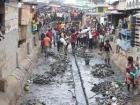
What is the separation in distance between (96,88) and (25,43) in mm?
7688

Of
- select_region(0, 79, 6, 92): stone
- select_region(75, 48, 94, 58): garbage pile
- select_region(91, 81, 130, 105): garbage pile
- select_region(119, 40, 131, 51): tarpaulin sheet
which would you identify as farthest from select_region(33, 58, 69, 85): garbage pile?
select_region(0, 79, 6, 92): stone

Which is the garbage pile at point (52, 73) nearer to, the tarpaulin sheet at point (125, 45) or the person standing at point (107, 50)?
the person standing at point (107, 50)

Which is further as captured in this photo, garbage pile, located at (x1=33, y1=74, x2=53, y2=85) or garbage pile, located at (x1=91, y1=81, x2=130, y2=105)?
garbage pile, located at (x1=33, y1=74, x2=53, y2=85)

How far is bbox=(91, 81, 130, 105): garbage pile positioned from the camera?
16098 mm

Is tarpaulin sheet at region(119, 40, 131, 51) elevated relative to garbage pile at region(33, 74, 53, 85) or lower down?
elevated

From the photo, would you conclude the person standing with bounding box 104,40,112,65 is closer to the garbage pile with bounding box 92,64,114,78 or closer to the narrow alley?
the narrow alley

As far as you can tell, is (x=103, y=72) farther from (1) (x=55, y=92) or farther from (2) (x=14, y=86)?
(2) (x=14, y=86)

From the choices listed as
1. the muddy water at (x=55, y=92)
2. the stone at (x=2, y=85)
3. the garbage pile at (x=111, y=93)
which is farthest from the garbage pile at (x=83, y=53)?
the stone at (x=2, y=85)

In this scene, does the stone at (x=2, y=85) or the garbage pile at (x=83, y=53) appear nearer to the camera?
the stone at (x=2, y=85)

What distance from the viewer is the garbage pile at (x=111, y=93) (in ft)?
52.8

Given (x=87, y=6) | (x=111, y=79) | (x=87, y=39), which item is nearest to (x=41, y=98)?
(x=111, y=79)

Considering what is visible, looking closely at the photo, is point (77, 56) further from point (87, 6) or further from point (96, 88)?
point (87, 6)

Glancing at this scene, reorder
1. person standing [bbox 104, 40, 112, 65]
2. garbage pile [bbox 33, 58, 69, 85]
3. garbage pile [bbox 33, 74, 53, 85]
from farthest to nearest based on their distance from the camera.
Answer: person standing [bbox 104, 40, 112, 65] < garbage pile [bbox 33, 58, 69, 85] < garbage pile [bbox 33, 74, 53, 85]

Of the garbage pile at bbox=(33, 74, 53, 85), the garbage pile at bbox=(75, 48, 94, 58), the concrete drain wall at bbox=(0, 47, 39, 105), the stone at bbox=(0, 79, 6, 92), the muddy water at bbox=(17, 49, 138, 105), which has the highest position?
the stone at bbox=(0, 79, 6, 92)
